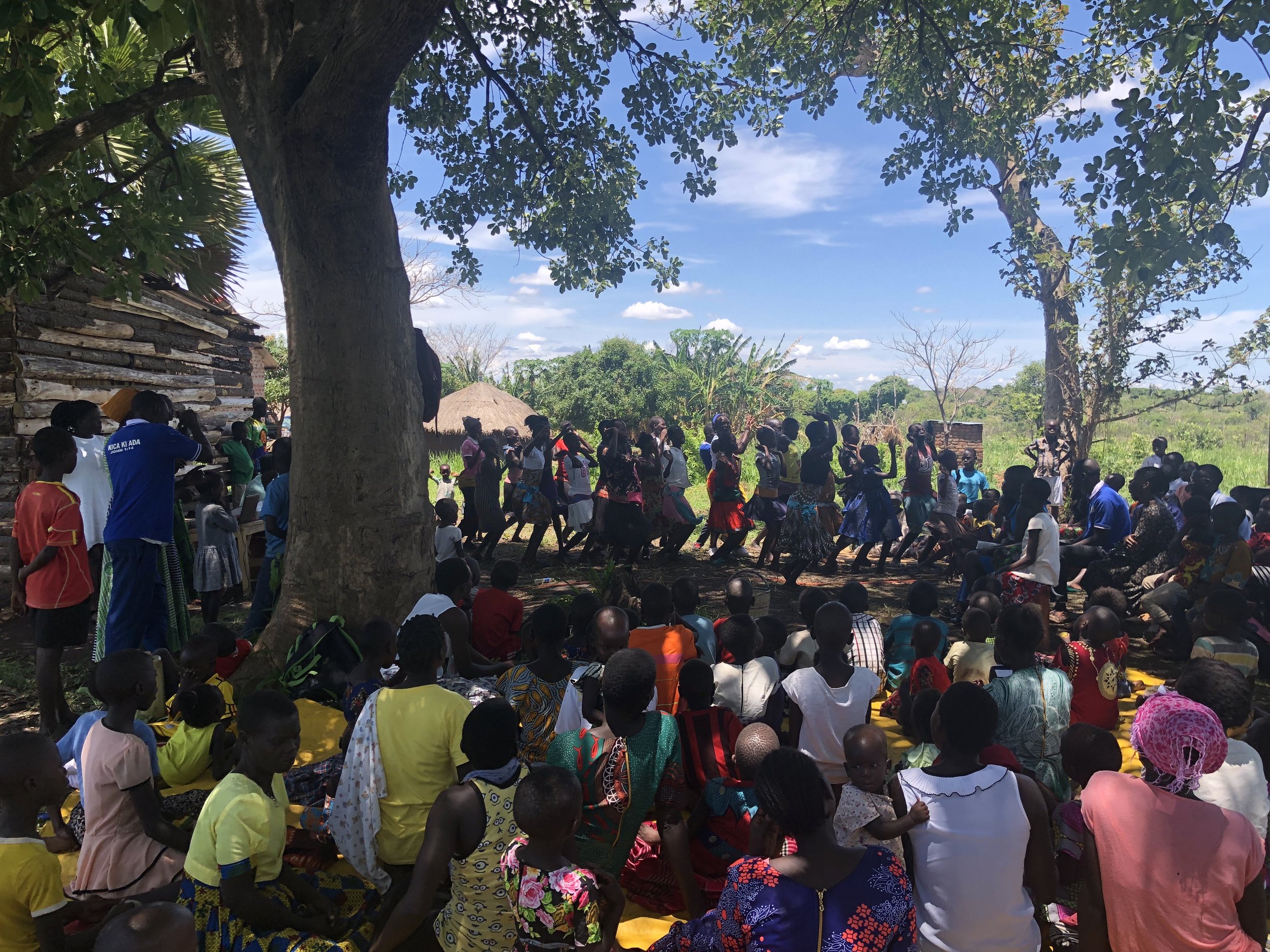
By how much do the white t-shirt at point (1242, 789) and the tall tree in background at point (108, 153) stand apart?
5350 millimetres

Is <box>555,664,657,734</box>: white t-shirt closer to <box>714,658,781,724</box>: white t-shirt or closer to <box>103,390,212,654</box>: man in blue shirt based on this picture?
<box>714,658,781,724</box>: white t-shirt

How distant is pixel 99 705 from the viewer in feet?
18.5

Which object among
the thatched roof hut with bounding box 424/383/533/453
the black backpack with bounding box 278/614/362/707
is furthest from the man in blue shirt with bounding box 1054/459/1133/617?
the thatched roof hut with bounding box 424/383/533/453

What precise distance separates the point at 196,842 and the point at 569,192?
909 centimetres

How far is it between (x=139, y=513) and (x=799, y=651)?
4.45 m

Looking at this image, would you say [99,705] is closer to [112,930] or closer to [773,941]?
[112,930]

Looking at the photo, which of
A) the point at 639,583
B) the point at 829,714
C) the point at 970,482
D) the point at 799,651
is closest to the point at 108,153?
the point at 639,583

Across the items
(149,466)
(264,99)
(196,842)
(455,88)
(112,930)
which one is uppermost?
(455,88)

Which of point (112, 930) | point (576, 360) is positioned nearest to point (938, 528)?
point (112, 930)

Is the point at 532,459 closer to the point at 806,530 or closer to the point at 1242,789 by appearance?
the point at 806,530

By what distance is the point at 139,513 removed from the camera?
5.61 m

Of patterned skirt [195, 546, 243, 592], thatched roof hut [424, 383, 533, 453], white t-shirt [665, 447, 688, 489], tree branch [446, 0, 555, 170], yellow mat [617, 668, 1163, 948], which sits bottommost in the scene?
yellow mat [617, 668, 1163, 948]

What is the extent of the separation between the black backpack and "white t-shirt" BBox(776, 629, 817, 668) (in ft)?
8.87

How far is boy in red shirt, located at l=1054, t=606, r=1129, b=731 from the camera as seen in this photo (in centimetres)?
466
